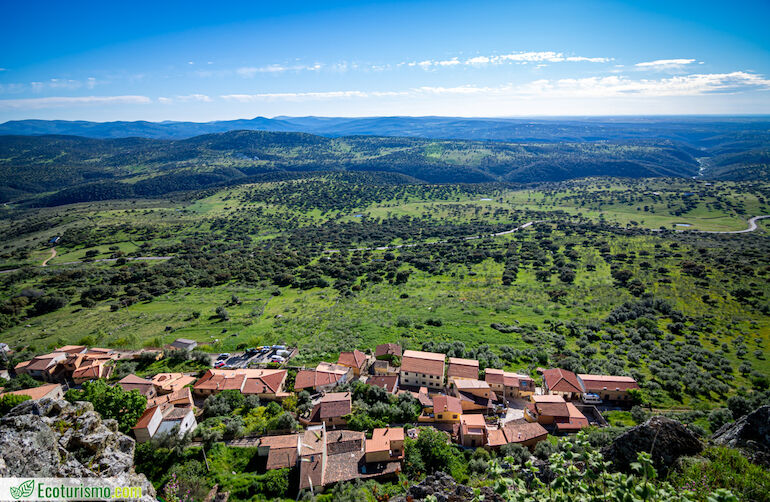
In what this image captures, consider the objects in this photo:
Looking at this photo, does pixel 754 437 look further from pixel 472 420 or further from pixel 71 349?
pixel 71 349

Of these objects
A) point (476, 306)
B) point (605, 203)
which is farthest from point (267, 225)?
point (605, 203)

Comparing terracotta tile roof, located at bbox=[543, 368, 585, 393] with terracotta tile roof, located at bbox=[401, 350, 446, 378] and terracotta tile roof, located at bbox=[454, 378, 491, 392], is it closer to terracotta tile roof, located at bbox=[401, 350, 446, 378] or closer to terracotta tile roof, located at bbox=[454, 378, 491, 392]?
terracotta tile roof, located at bbox=[454, 378, 491, 392]

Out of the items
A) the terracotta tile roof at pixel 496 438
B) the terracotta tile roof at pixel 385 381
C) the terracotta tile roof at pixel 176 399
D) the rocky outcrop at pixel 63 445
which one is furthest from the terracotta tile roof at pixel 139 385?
the terracotta tile roof at pixel 496 438

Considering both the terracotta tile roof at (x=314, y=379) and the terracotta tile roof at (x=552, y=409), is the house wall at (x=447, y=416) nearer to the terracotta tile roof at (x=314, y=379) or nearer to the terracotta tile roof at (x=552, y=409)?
the terracotta tile roof at (x=552, y=409)

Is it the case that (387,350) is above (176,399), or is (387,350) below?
below

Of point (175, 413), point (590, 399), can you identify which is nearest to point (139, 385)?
point (175, 413)

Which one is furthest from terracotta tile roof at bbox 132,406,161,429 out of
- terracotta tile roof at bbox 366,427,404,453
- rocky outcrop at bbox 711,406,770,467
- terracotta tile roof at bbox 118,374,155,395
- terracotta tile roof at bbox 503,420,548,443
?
rocky outcrop at bbox 711,406,770,467
